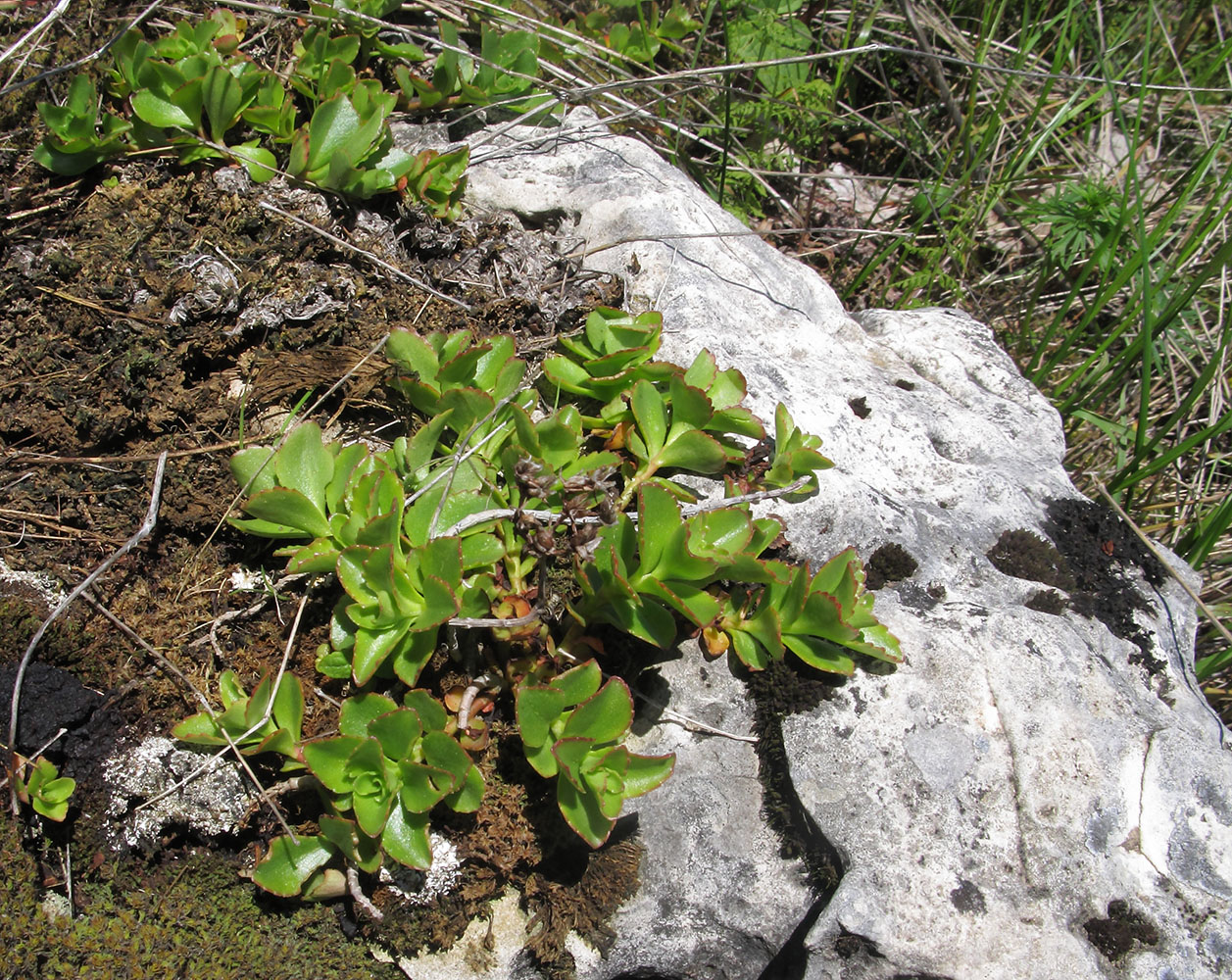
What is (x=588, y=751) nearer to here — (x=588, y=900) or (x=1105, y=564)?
(x=588, y=900)

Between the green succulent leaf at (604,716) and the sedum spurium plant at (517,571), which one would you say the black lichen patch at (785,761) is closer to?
the sedum spurium plant at (517,571)

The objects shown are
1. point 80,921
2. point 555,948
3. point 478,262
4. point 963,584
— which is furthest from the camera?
point 478,262

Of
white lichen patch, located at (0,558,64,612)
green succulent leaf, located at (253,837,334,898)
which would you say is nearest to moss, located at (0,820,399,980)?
green succulent leaf, located at (253,837,334,898)

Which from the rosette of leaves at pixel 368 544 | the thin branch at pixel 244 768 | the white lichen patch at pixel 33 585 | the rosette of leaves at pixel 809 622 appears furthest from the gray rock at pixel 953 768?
the white lichen patch at pixel 33 585

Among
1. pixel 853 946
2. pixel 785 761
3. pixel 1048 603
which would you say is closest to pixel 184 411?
pixel 785 761

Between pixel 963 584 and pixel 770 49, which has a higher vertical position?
pixel 770 49

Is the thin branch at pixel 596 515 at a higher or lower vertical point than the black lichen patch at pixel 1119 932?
higher

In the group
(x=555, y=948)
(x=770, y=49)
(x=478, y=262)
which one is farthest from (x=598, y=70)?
(x=555, y=948)

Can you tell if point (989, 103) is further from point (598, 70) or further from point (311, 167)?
point (311, 167)
